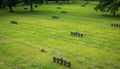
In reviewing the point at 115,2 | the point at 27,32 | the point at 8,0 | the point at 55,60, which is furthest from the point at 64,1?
the point at 55,60

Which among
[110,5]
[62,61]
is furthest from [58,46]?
[110,5]

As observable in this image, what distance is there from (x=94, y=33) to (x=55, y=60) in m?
18.5

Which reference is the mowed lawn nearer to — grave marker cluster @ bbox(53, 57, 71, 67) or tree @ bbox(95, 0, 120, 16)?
grave marker cluster @ bbox(53, 57, 71, 67)

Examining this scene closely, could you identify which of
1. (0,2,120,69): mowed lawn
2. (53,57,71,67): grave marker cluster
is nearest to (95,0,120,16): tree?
(0,2,120,69): mowed lawn

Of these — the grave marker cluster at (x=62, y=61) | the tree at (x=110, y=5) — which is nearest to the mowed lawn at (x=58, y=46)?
the grave marker cluster at (x=62, y=61)

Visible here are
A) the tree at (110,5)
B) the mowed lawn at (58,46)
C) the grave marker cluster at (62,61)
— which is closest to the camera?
the grave marker cluster at (62,61)

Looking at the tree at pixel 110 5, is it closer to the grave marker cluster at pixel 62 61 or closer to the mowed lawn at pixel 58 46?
the mowed lawn at pixel 58 46

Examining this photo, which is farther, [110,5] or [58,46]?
[110,5]

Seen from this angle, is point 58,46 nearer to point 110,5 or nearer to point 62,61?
point 62,61

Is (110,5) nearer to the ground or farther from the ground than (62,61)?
farther from the ground

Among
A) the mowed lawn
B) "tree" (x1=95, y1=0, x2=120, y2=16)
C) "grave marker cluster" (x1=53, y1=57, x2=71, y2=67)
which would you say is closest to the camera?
"grave marker cluster" (x1=53, y1=57, x2=71, y2=67)

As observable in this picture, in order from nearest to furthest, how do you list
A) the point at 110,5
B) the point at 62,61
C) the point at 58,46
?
the point at 62,61 < the point at 58,46 < the point at 110,5

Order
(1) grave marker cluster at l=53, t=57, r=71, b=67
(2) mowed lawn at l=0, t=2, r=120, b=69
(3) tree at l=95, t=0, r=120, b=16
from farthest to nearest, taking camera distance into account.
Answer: (3) tree at l=95, t=0, r=120, b=16
(2) mowed lawn at l=0, t=2, r=120, b=69
(1) grave marker cluster at l=53, t=57, r=71, b=67

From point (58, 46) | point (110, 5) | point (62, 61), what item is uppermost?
point (110, 5)
